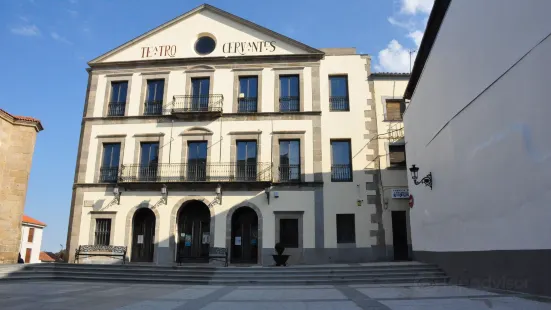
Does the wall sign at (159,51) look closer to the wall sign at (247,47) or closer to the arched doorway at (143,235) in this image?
the wall sign at (247,47)

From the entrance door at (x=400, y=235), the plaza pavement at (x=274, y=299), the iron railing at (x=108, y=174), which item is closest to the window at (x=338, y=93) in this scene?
the entrance door at (x=400, y=235)

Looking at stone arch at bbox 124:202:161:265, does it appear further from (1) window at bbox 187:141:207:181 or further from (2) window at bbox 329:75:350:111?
(2) window at bbox 329:75:350:111

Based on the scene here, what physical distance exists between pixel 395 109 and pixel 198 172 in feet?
31.5

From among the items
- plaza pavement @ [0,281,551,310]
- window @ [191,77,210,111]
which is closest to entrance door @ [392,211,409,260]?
plaza pavement @ [0,281,551,310]

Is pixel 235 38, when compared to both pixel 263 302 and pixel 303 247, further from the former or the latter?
pixel 263 302

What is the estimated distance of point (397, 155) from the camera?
59.1ft

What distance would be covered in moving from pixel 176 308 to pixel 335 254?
10.4m

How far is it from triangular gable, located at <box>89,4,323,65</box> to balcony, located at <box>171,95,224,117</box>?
2186mm

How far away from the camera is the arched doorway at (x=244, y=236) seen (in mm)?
17219

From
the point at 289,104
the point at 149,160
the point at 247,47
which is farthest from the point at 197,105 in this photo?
the point at 289,104

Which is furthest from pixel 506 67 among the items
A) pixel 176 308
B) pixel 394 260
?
pixel 394 260

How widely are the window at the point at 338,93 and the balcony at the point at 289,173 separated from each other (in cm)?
335

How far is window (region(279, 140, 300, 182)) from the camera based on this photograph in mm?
17828

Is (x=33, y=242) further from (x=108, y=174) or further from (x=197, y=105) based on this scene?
(x=197, y=105)
